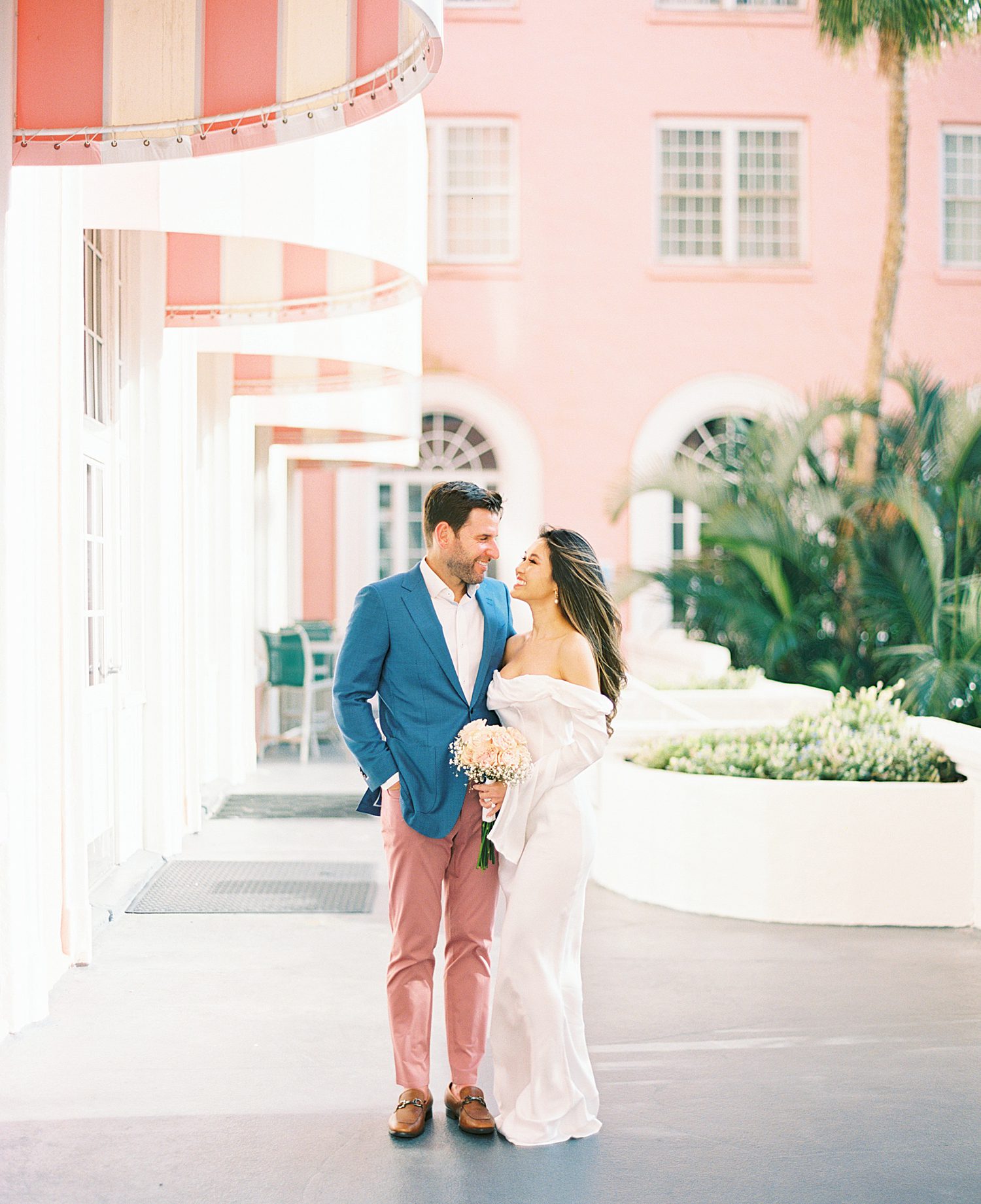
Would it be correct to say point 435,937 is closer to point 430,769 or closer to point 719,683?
point 430,769

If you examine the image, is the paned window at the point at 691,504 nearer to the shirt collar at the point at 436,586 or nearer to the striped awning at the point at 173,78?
the striped awning at the point at 173,78

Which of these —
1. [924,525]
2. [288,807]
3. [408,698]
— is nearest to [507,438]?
[924,525]

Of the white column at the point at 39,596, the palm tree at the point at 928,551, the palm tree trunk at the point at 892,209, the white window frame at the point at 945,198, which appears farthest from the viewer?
the white window frame at the point at 945,198

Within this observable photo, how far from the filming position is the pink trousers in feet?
13.0

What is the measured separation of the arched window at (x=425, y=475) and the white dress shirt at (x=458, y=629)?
13.3 metres

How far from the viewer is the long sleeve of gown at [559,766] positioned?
153 inches

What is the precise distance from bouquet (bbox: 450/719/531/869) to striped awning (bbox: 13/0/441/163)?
2125mm

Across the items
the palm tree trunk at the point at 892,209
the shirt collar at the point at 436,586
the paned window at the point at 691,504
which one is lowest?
the shirt collar at the point at 436,586

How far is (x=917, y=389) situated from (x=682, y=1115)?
935 centimetres

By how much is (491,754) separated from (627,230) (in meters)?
14.8

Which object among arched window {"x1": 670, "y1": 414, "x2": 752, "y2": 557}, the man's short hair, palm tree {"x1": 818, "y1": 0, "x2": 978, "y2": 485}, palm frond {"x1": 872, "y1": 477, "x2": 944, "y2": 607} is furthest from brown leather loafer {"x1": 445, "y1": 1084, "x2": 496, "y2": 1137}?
arched window {"x1": 670, "y1": 414, "x2": 752, "y2": 557}

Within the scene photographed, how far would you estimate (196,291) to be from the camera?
8562mm

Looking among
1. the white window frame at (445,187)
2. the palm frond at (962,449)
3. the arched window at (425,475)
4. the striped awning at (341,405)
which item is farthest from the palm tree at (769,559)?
the white window frame at (445,187)

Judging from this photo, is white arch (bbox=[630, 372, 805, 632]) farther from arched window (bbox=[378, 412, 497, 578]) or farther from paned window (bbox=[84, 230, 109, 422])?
paned window (bbox=[84, 230, 109, 422])
